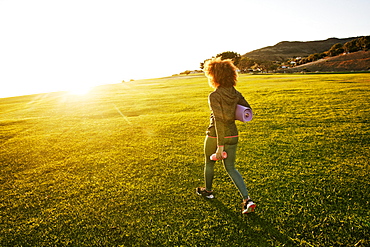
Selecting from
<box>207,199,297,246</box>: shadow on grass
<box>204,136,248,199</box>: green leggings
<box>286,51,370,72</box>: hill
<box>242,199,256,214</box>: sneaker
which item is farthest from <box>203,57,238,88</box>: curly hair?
<box>286,51,370,72</box>: hill

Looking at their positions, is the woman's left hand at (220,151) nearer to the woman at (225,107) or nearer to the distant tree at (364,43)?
the woman at (225,107)

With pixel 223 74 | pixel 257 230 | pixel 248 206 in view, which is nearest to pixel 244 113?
pixel 223 74

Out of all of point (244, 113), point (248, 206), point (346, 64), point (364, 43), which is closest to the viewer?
point (244, 113)

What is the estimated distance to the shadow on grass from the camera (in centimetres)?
293

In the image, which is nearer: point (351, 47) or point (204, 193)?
point (204, 193)

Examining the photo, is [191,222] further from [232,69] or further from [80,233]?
[232,69]

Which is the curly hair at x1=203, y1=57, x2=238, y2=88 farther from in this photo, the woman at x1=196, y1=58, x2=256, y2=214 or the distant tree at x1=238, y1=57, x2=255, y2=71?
the distant tree at x1=238, y1=57, x2=255, y2=71

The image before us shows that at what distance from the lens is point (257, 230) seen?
3.15 m

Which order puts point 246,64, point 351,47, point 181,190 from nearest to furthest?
point 181,190 < point 246,64 < point 351,47

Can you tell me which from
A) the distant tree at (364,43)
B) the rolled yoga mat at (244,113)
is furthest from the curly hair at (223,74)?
the distant tree at (364,43)

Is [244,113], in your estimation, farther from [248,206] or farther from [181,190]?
[181,190]

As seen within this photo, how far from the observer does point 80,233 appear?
10.8ft

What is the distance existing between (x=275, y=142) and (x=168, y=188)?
4.16m

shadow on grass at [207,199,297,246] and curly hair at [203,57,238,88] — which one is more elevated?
curly hair at [203,57,238,88]
